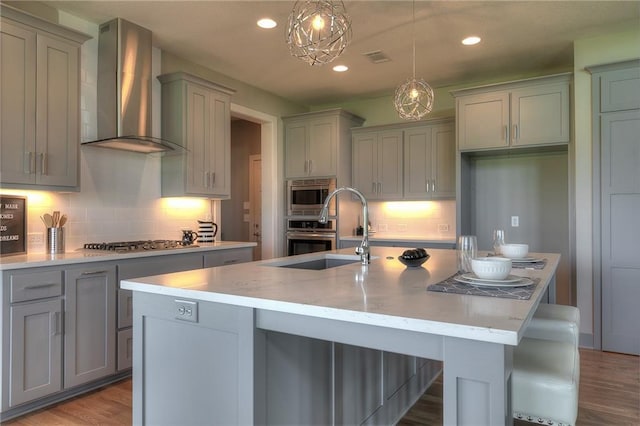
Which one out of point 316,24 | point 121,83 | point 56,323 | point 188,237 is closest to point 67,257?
point 56,323

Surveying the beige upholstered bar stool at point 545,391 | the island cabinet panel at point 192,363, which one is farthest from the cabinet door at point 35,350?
the beige upholstered bar stool at point 545,391

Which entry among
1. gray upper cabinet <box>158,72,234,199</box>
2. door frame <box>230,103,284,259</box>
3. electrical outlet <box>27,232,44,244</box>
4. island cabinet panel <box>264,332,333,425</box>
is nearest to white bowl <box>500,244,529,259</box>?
island cabinet panel <box>264,332,333,425</box>

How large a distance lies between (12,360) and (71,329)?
0.35 m

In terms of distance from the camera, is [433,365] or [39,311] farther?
[433,365]

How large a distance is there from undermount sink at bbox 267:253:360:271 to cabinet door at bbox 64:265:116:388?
1.35 meters

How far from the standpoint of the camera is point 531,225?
4641 millimetres

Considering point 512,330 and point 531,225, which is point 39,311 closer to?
point 512,330

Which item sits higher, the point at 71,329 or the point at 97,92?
the point at 97,92

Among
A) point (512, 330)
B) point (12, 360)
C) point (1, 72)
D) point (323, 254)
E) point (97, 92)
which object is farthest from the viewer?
point (97, 92)

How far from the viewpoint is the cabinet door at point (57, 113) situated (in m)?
2.86

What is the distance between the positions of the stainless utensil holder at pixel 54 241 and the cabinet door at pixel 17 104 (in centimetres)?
41

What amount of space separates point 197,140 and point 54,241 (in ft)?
5.04

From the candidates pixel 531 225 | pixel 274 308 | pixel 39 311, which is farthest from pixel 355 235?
pixel 274 308

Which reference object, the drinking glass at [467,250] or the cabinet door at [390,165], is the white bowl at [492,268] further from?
the cabinet door at [390,165]
